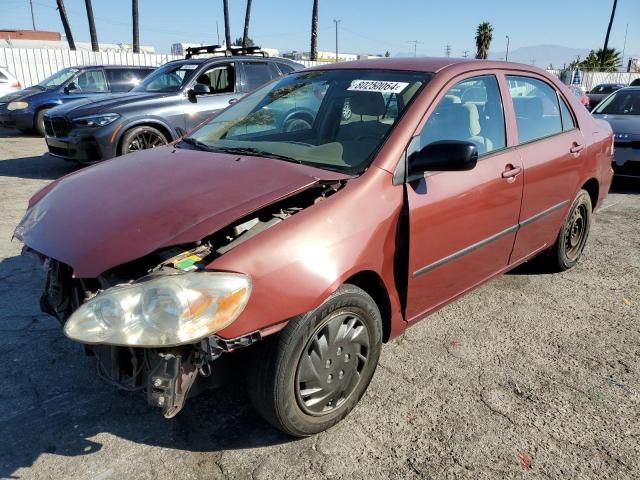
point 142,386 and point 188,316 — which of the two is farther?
point 142,386

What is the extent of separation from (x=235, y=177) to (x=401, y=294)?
1.02 metres

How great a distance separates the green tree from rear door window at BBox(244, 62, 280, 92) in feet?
139

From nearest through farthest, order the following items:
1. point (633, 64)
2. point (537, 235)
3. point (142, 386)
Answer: point (142, 386) < point (537, 235) < point (633, 64)

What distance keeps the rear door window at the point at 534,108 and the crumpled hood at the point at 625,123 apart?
3.79 metres

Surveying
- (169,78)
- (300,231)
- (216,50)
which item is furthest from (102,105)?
(300,231)

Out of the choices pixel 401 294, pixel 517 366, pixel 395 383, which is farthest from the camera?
pixel 517 366

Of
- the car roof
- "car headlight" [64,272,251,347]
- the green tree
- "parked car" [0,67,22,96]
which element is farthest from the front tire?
the green tree

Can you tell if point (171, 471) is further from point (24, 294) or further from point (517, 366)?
point (24, 294)

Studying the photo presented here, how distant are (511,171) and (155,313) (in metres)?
2.33

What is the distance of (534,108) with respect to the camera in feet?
12.1

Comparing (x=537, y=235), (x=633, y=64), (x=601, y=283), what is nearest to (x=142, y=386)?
(x=537, y=235)

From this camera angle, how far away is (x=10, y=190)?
7012mm

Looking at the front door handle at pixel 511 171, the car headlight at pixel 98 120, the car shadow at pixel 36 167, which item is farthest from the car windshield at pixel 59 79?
the front door handle at pixel 511 171

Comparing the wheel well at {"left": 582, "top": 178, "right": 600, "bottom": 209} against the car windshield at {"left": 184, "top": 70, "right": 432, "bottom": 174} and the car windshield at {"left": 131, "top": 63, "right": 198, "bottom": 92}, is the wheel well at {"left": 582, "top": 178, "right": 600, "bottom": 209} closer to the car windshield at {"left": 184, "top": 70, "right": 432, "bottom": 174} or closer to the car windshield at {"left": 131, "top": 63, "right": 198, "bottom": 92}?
the car windshield at {"left": 184, "top": 70, "right": 432, "bottom": 174}
